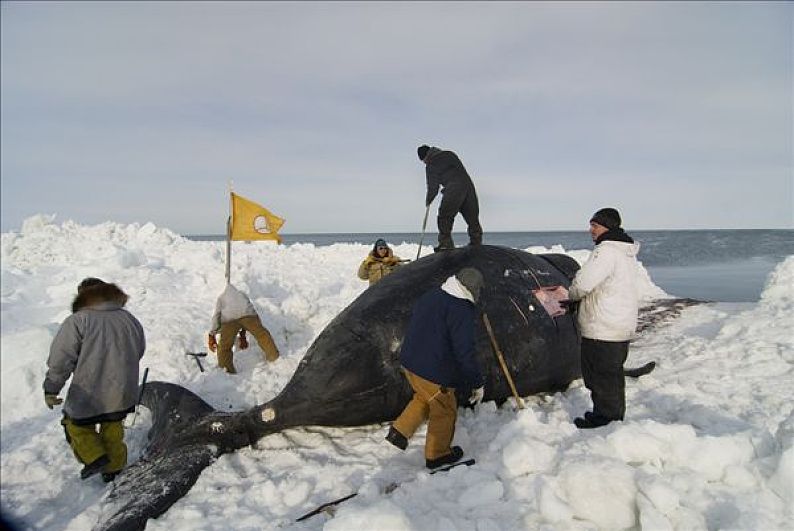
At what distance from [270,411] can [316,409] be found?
1.33 ft

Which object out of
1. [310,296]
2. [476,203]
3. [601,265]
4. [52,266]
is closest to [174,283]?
[310,296]

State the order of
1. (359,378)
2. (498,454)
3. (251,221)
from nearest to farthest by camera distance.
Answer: (498,454)
(359,378)
(251,221)

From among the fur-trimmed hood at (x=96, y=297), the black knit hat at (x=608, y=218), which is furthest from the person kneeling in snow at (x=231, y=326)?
the black knit hat at (x=608, y=218)

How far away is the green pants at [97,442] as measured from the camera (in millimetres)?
4527

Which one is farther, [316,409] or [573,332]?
[573,332]

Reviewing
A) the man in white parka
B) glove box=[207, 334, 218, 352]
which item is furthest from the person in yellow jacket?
the man in white parka

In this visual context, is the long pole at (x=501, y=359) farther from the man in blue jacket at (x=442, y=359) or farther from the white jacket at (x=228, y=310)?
the white jacket at (x=228, y=310)

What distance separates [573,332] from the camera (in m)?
6.06

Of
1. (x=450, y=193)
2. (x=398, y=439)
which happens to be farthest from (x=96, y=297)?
(x=450, y=193)

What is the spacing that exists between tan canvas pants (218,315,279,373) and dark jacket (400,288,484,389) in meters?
3.81

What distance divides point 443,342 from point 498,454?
96 cm

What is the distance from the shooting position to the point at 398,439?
4.34 meters

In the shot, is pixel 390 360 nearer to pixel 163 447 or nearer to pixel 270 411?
pixel 270 411

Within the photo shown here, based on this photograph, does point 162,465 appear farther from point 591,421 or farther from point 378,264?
point 378,264
